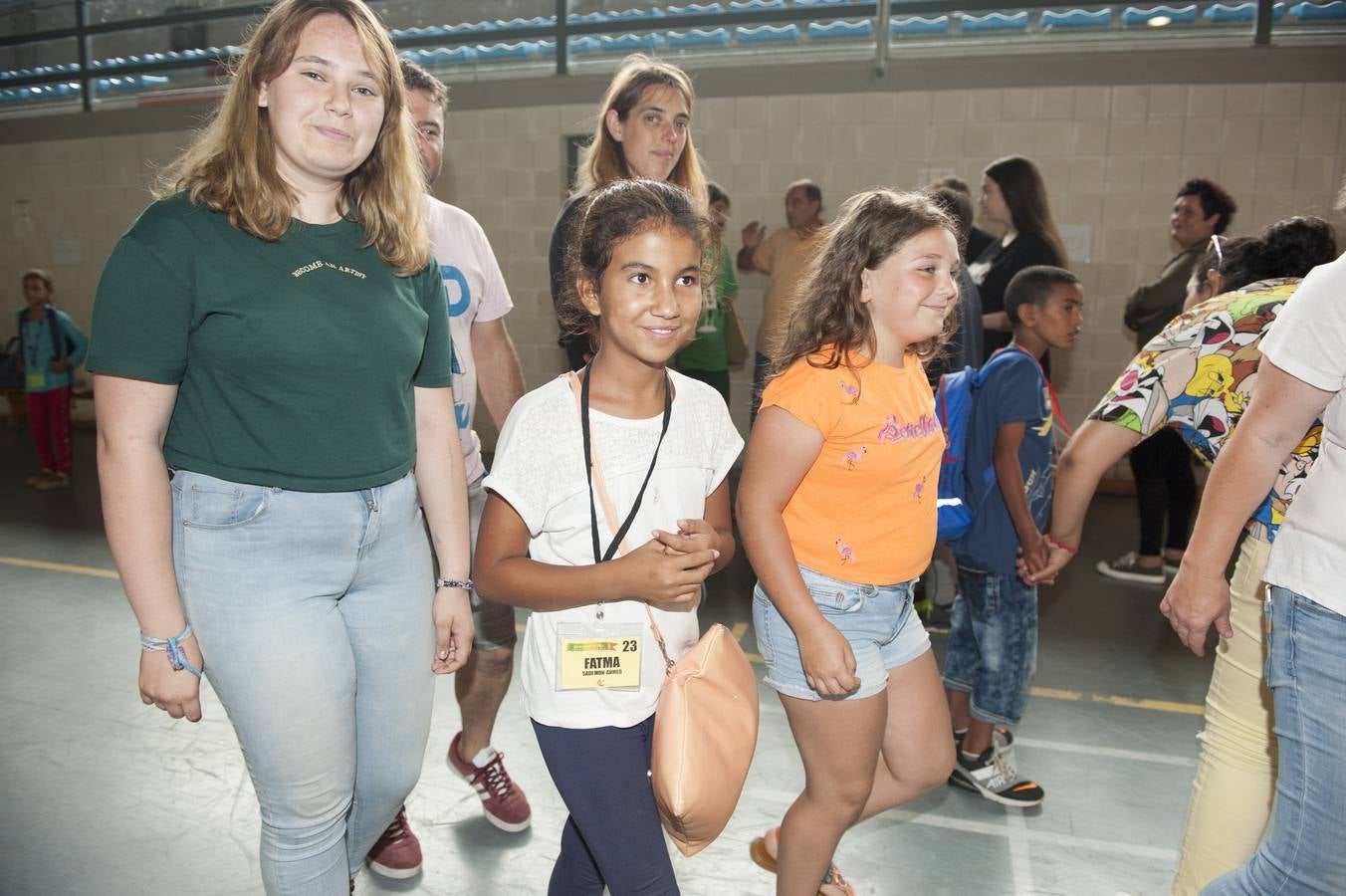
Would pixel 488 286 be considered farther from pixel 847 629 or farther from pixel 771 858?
pixel 771 858

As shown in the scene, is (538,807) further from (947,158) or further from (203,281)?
(947,158)

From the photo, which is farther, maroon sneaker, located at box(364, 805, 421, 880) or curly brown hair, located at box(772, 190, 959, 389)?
maroon sneaker, located at box(364, 805, 421, 880)

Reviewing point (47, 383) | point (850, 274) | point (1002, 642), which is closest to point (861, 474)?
point (850, 274)

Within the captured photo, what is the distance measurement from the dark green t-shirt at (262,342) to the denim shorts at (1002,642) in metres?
1.78

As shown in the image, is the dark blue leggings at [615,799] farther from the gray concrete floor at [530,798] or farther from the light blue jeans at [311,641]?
the gray concrete floor at [530,798]

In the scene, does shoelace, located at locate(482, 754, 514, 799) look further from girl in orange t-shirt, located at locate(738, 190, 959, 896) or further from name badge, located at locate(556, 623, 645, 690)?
name badge, located at locate(556, 623, 645, 690)

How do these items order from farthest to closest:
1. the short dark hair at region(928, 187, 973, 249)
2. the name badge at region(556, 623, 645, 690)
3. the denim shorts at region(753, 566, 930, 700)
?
the short dark hair at region(928, 187, 973, 249)
the denim shorts at region(753, 566, 930, 700)
the name badge at region(556, 623, 645, 690)

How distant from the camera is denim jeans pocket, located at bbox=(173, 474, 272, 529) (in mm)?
1453

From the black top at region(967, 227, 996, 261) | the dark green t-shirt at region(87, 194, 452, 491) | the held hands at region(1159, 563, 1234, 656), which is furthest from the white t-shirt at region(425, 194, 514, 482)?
the black top at region(967, 227, 996, 261)

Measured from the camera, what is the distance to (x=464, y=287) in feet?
7.86

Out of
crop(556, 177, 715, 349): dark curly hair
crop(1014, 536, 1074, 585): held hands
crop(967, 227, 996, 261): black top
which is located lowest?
crop(1014, 536, 1074, 585): held hands

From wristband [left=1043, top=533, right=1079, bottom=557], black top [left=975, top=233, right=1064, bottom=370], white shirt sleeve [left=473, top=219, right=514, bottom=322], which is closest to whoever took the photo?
wristband [left=1043, top=533, right=1079, bottom=557]

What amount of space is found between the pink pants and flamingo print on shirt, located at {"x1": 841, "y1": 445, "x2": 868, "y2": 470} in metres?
7.09

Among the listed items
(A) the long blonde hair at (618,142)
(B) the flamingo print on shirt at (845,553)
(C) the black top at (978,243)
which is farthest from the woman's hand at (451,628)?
(C) the black top at (978,243)
